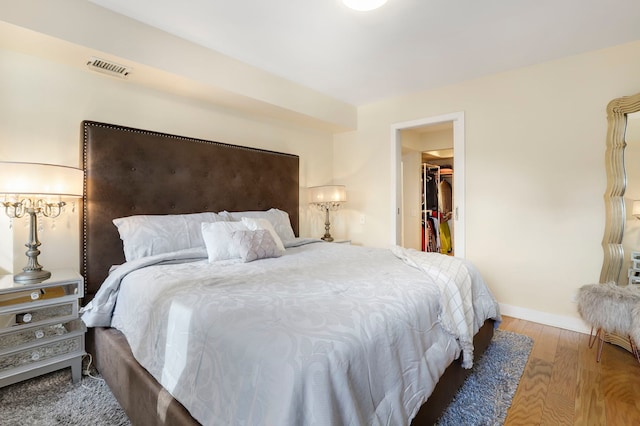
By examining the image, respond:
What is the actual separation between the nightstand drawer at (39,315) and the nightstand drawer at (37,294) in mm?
54

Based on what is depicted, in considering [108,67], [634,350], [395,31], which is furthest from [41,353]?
[634,350]

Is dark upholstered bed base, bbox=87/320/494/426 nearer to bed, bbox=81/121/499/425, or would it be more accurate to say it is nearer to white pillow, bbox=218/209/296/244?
bed, bbox=81/121/499/425

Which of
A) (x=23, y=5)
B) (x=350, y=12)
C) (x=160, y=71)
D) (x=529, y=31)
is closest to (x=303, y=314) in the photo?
(x=350, y=12)

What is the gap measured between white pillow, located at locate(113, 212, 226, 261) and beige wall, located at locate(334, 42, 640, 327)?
2776 millimetres

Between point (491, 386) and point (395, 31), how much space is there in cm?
253

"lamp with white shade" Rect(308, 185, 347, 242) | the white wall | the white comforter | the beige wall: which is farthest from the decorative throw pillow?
the beige wall

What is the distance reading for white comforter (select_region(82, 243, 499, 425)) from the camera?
887mm

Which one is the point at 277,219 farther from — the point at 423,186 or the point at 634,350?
the point at 423,186

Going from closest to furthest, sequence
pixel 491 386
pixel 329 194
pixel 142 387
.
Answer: pixel 142 387, pixel 491 386, pixel 329 194

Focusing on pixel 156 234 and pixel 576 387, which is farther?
pixel 156 234

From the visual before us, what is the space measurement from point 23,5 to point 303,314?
241 centimetres

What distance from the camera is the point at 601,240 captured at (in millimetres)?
2666

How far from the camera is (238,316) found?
3.70 feet

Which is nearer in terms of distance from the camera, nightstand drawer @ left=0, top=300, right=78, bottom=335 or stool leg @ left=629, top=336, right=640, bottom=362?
nightstand drawer @ left=0, top=300, right=78, bottom=335
